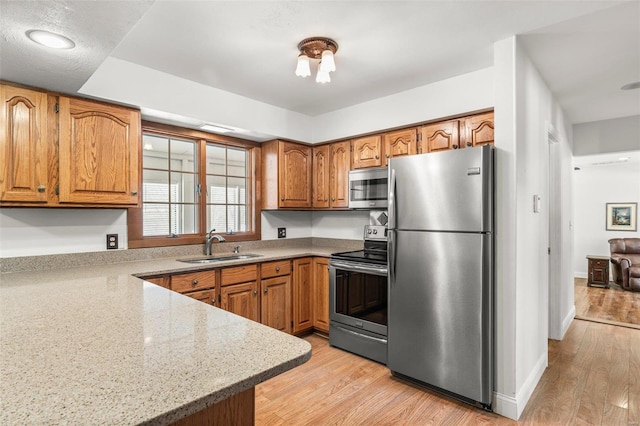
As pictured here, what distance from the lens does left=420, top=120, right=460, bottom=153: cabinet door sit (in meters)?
2.78

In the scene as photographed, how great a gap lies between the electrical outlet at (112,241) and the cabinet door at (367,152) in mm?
2226

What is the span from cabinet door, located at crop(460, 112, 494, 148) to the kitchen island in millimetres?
2251

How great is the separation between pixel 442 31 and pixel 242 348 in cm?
212

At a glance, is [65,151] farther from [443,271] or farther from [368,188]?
[443,271]

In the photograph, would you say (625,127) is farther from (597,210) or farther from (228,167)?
(228,167)

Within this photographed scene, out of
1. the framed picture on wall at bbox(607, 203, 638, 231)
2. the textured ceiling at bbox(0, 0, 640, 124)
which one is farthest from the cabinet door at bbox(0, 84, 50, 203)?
Answer: the framed picture on wall at bbox(607, 203, 638, 231)

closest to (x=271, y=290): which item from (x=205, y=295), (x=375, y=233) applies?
(x=205, y=295)

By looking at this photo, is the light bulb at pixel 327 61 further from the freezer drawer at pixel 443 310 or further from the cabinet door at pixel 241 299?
the cabinet door at pixel 241 299

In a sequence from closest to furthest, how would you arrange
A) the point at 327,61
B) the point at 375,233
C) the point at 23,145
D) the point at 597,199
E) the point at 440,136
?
the point at 23,145
the point at 327,61
the point at 440,136
the point at 375,233
the point at 597,199

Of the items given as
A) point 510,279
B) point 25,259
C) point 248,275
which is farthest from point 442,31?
point 25,259

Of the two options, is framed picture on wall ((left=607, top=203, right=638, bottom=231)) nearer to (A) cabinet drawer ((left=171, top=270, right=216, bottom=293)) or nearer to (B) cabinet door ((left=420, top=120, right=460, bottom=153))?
(B) cabinet door ((left=420, top=120, right=460, bottom=153))

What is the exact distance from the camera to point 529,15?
1948mm

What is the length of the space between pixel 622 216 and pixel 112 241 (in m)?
7.93

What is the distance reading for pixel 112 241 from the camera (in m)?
2.71
